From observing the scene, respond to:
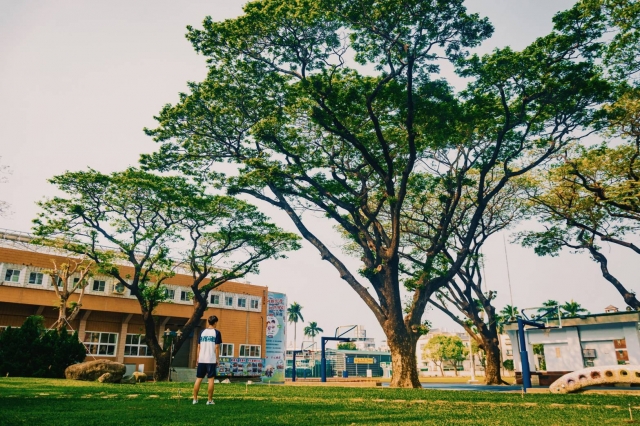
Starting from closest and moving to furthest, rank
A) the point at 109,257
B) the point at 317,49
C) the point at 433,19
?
the point at 433,19
the point at 317,49
the point at 109,257

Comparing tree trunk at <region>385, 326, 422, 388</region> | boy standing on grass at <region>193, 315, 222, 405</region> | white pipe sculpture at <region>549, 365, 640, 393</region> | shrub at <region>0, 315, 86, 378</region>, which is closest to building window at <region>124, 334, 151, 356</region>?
shrub at <region>0, 315, 86, 378</region>

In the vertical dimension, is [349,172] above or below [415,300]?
above

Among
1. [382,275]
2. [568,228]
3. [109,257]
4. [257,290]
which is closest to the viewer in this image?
[382,275]

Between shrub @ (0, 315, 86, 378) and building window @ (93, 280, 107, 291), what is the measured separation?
1212 centimetres

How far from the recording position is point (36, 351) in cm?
2283

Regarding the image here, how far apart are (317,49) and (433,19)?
4094mm

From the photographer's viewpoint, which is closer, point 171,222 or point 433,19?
point 433,19

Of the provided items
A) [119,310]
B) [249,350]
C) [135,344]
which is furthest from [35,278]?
[249,350]

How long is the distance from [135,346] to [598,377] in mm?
35818

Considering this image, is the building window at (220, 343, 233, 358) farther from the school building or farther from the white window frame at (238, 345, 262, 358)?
the white window frame at (238, 345, 262, 358)

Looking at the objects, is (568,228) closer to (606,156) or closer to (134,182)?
(606,156)

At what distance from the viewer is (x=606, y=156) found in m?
20.3

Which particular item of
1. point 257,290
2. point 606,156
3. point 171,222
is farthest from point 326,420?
point 257,290

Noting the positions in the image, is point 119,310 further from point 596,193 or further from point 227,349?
point 596,193
